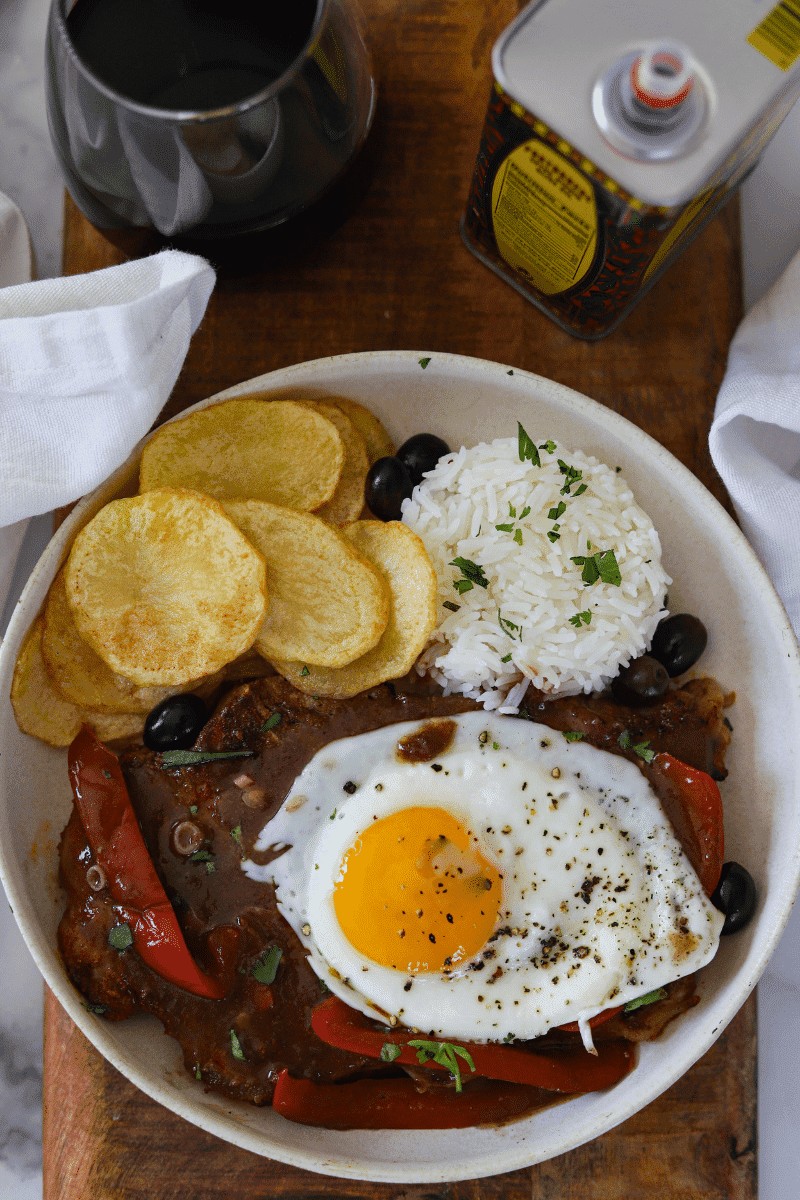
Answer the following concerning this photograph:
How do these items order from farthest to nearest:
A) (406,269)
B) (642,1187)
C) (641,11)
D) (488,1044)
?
(406,269)
(642,1187)
(488,1044)
(641,11)

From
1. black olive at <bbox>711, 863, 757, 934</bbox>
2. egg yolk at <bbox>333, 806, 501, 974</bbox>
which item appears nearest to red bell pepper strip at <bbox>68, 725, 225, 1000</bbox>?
egg yolk at <bbox>333, 806, 501, 974</bbox>

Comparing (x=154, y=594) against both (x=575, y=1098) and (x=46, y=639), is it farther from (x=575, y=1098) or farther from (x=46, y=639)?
(x=575, y=1098)

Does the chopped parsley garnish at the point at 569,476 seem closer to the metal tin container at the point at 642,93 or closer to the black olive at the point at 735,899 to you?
the metal tin container at the point at 642,93

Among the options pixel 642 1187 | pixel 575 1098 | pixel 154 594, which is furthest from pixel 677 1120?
pixel 154 594

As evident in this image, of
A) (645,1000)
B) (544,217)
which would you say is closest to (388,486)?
(544,217)

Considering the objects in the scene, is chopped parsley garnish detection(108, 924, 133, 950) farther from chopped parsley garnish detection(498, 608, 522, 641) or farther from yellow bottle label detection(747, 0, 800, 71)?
yellow bottle label detection(747, 0, 800, 71)

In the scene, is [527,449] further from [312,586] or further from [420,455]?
[312,586]

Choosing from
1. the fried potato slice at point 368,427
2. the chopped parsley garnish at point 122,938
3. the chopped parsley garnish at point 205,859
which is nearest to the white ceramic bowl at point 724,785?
the fried potato slice at point 368,427
